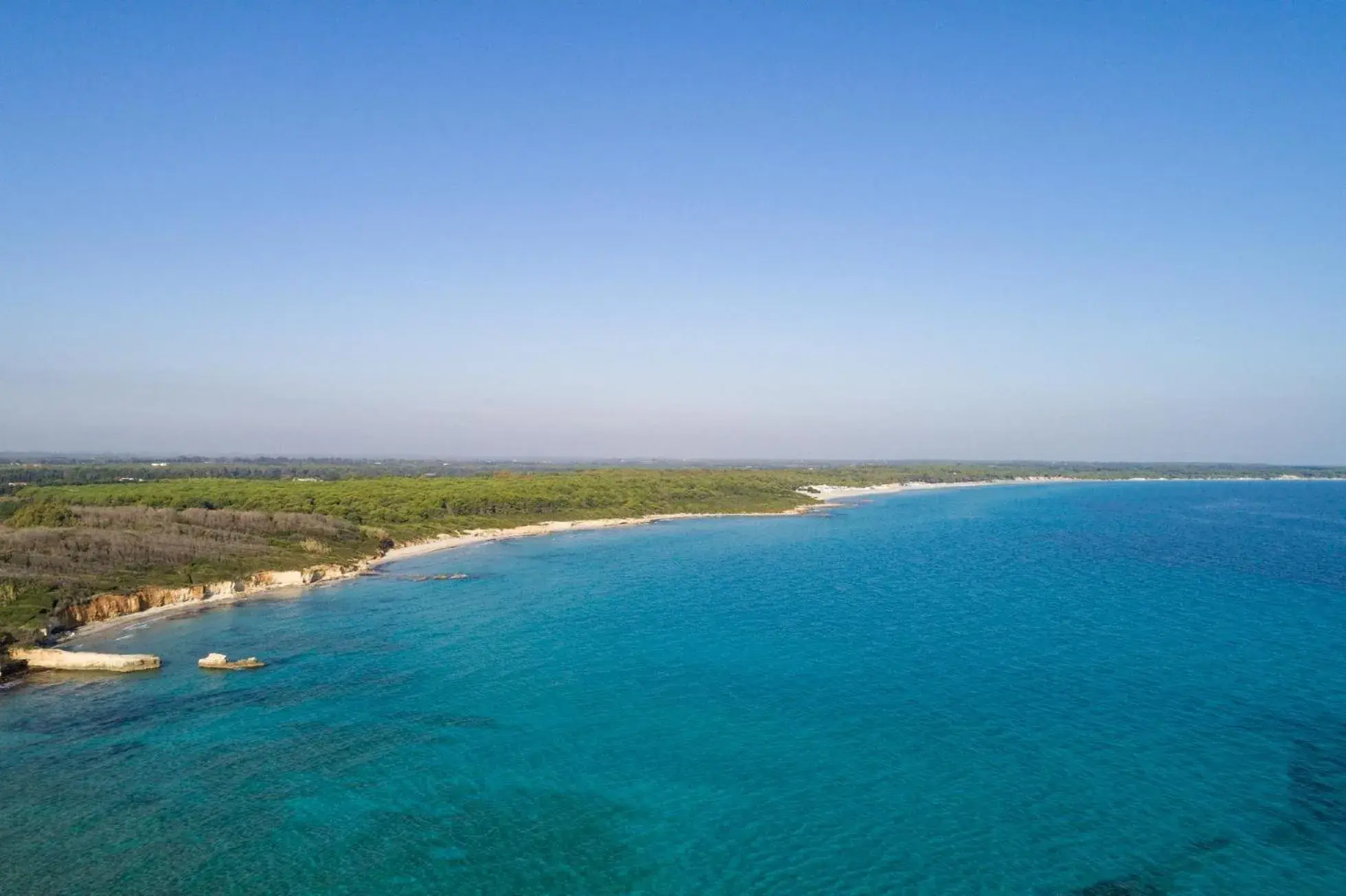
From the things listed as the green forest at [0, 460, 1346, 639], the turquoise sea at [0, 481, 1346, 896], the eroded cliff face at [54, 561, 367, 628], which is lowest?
the turquoise sea at [0, 481, 1346, 896]

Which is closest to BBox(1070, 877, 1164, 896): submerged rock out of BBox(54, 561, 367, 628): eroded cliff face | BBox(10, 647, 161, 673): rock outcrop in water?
BBox(10, 647, 161, 673): rock outcrop in water

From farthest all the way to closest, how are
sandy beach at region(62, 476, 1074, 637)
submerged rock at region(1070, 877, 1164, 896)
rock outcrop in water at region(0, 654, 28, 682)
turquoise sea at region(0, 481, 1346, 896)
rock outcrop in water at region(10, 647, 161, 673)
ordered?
sandy beach at region(62, 476, 1074, 637) < rock outcrop in water at region(10, 647, 161, 673) < rock outcrop in water at region(0, 654, 28, 682) < turquoise sea at region(0, 481, 1346, 896) < submerged rock at region(1070, 877, 1164, 896)

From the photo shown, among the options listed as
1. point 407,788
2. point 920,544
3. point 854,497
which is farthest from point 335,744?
point 854,497

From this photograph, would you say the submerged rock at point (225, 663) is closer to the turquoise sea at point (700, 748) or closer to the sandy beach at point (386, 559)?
the turquoise sea at point (700, 748)

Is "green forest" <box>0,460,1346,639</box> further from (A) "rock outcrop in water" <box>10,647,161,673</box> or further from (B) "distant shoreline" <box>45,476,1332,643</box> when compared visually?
(A) "rock outcrop in water" <box>10,647,161,673</box>

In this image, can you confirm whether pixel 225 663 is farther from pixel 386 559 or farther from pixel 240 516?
pixel 240 516

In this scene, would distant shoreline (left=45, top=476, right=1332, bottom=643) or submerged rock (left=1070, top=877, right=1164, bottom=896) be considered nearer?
submerged rock (left=1070, top=877, right=1164, bottom=896)
